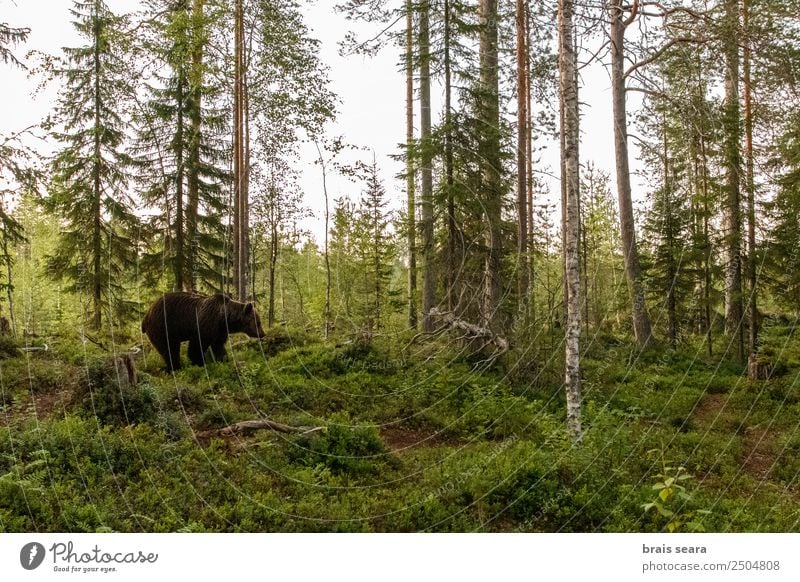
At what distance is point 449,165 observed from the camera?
10859 mm

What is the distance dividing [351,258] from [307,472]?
37.9 feet

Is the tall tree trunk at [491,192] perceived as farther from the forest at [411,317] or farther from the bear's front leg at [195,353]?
the bear's front leg at [195,353]

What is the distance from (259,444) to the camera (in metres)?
6.31

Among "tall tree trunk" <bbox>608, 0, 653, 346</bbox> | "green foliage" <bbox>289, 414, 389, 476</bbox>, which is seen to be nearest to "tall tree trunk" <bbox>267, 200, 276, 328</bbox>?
"green foliage" <bbox>289, 414, 389, 476</bbox>

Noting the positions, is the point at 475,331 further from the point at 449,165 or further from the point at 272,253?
the point at 272,253

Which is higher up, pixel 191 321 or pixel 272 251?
pixel 272 251

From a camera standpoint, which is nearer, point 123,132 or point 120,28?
point 120,28

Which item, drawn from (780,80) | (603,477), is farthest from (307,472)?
A: (780,80)

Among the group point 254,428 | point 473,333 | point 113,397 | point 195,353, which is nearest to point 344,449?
point 254,428

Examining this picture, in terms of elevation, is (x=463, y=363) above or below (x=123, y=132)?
below

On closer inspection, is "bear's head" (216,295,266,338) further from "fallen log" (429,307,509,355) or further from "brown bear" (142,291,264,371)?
"fallen log" (429,307,509,355)

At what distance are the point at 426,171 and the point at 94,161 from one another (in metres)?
7.07

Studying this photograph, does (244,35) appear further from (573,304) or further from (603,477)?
(603,477)

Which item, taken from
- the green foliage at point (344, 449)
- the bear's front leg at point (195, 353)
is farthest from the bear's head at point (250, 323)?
the green foliage at point (344, 449)
